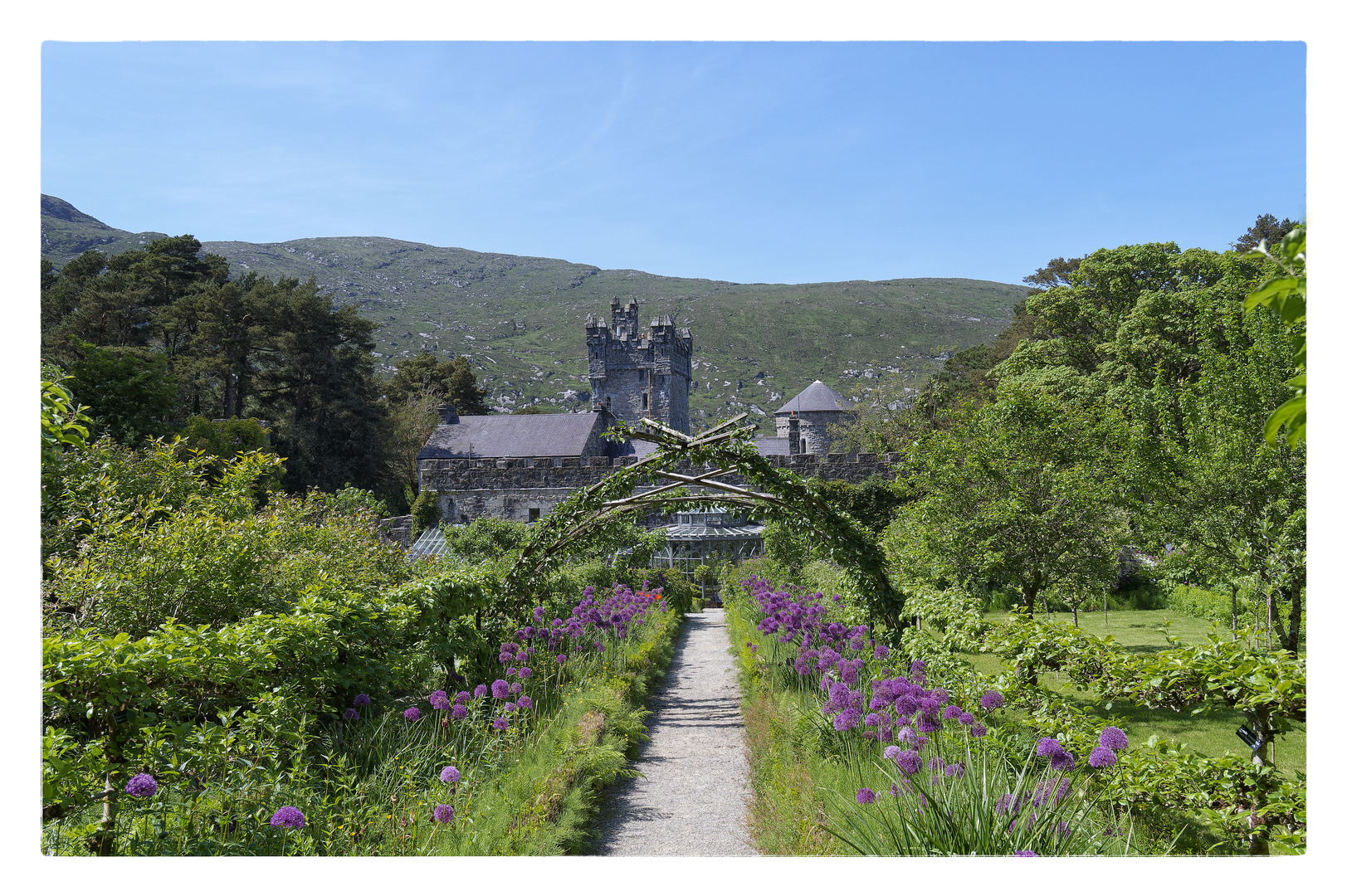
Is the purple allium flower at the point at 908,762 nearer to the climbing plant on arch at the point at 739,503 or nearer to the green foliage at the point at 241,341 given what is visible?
the climbing plant on arch at the point at 739,503

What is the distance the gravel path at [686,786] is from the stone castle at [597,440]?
8.91 ft

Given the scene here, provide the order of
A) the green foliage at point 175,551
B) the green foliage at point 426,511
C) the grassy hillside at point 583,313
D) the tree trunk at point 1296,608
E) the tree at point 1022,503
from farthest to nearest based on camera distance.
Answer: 1. the grassy hillside at point 583,313
2. the green foliage at point 426,511
3. the tree at point 1022,503
4. the tree trunk at point 1296,608
5. the green foliage at point 175,551

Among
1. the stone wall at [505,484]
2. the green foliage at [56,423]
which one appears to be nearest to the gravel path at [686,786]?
the green foliage at [56,423]

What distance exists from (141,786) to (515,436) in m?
28.6

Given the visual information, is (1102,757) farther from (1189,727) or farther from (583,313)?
(583,313)

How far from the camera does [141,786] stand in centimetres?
248

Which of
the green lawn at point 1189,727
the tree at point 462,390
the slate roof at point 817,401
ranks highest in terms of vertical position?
the tree at point 462,390

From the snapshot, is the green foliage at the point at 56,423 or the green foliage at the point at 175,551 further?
the green foliage at the point at 175,551

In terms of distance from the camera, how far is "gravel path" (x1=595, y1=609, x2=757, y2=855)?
151 inches

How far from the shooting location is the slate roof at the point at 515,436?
2969cm

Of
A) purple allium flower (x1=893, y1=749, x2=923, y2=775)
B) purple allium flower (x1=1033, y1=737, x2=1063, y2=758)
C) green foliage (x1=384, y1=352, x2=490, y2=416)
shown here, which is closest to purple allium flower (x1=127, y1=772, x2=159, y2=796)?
purple allium flower (x1=893, y1=749, x2=923, y2=775)

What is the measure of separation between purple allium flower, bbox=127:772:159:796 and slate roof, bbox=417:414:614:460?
2640 centimetres

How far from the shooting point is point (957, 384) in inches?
1146

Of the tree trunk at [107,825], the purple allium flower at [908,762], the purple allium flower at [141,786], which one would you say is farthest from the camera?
the purple allium flower at [908,762]
